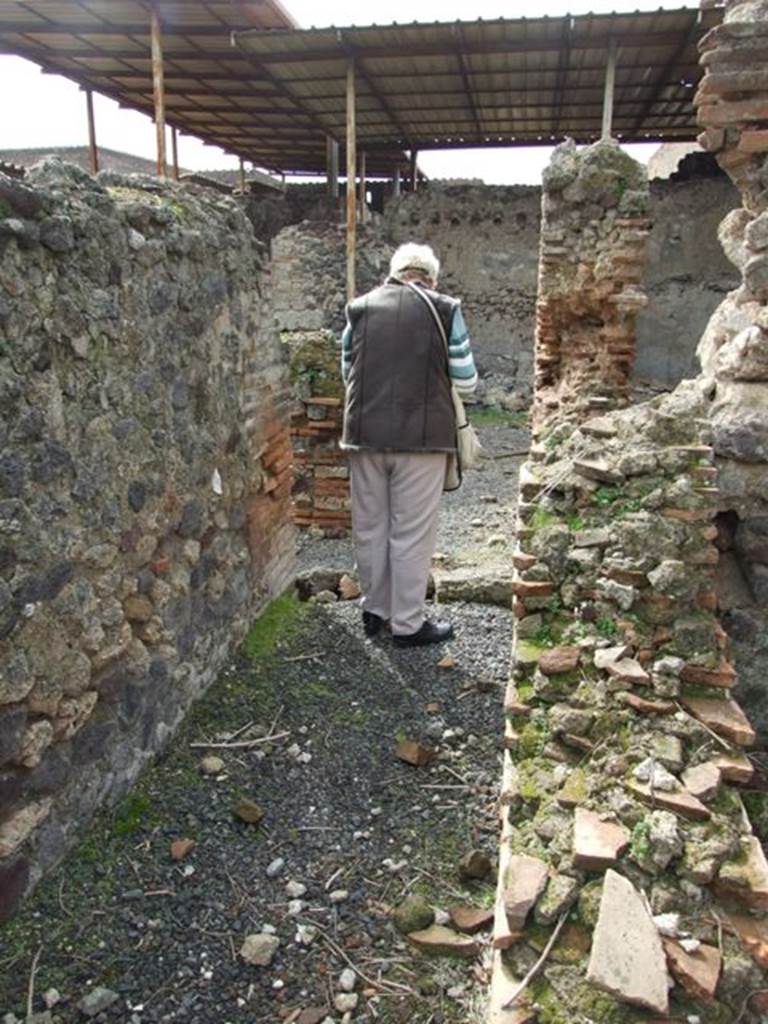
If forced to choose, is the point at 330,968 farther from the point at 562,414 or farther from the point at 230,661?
the point at 562,414

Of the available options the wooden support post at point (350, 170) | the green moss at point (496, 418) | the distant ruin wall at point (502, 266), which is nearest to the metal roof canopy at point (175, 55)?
the wooden support post at point (350, 170)

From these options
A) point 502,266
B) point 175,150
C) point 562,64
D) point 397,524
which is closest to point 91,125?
point 175,150

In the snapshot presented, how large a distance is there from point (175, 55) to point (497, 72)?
3907 millimetres

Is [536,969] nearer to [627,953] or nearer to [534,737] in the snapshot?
[627,953]

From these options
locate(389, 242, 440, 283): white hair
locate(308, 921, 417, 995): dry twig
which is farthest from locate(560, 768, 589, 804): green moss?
locate(389, 242, 440, 283): white hair

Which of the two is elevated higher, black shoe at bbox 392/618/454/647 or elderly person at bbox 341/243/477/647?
elderly person at bbox 341/243/477/647

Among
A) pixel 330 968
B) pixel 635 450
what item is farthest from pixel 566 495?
pixel 330 968

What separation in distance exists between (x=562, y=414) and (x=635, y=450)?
104 inches

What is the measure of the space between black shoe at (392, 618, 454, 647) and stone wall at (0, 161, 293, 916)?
0.80m

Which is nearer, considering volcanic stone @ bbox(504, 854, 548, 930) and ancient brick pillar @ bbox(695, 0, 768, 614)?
volcanic stone @ bbox(504, 854, 548, 930)

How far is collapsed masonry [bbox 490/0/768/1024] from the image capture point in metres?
1.65

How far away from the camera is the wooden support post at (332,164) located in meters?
13.6

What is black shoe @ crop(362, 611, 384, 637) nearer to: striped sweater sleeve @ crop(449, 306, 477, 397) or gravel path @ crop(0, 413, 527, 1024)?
gravel path @ crop(0, 413, 527, 1024)

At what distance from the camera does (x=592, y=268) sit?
5793mm
